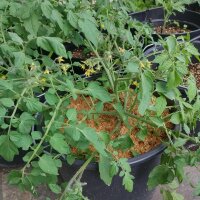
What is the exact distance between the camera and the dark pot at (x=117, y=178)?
1290 mm

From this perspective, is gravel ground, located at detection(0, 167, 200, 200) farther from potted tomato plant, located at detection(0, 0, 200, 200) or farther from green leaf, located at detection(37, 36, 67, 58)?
green leaf, located at detection(37, 36, 67, 58)

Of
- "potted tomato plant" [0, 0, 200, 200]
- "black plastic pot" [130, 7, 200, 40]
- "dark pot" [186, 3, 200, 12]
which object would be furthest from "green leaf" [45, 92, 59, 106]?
"dark pot" [186, 3, 200, 12]

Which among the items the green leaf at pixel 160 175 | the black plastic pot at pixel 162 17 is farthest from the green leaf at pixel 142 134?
the black plastic pot at pixel 162 17

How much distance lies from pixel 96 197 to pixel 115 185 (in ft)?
0.36

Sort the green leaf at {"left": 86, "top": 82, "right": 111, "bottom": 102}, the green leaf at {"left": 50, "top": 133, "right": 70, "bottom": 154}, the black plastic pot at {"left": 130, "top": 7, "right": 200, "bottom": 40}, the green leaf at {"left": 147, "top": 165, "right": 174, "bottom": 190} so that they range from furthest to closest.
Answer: the black plastic pot at {"left": 130, "top": 7, "right": 200, "bottom": 40}
the green leaf at {"left": 147, "top": 165, "right": 174, "bottom": 190}
the green leaf at {"left": 86, "top": 82, "right": 111, "bottom": 102}
the green leaf at {"left": 50, "top": 133, "right": 70, "bottom": 154}

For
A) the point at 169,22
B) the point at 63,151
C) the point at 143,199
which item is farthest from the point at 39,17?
the point at 169,22

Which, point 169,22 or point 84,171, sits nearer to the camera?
point 84,171

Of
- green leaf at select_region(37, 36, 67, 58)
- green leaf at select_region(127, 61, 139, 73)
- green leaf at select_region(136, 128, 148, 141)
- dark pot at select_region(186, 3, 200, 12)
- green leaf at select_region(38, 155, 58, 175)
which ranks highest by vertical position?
green leaf at select_region(37, 36, 67, 58)

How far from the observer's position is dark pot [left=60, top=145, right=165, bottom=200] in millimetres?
1290

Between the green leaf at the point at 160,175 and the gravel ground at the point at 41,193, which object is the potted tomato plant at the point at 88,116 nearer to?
the green leaf at the point at 160,175

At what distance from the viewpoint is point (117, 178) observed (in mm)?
1336

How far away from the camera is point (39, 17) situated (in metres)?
1.28

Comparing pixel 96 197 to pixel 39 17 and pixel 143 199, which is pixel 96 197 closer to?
pixel 143 199

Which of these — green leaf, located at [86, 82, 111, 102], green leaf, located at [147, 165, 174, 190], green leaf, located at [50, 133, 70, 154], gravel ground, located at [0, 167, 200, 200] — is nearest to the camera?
green leaf, located at [50, 133, 70, 154]
